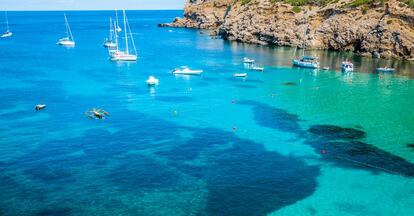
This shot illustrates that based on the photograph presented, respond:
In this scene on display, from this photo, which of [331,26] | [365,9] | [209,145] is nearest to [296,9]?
[331,26]

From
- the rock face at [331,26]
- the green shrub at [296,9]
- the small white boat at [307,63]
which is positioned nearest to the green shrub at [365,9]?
the rock face at [331,26]

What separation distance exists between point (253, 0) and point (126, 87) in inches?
3631

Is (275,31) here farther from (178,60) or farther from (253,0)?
(178,60)

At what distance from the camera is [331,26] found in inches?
4715

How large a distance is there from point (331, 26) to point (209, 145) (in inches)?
3413

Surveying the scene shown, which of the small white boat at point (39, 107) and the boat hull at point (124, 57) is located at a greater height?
the boat hull at point (124, 57)

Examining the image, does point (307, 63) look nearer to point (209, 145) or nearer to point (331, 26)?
point (331, 26)

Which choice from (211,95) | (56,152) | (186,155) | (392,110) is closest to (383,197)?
(186,155)

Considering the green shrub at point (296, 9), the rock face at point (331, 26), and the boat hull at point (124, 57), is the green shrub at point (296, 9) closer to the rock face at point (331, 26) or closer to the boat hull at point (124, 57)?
the rock face at point (331, 26)

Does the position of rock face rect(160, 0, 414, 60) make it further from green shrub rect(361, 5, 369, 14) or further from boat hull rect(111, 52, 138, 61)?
boat hull rect(111, 52, 138, 61)

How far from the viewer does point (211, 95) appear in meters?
71.9

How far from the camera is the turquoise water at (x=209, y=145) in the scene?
34281mm

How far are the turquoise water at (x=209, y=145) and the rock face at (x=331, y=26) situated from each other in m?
22.0

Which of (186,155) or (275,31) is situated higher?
(275,31)
